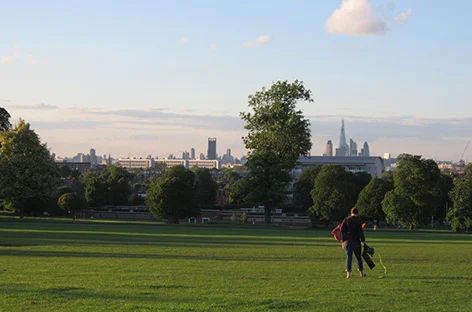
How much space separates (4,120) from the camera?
84.4 m

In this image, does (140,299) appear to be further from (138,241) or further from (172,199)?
(172,199)

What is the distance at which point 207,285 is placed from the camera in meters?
17.7

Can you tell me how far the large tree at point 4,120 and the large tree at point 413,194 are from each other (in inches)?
1798

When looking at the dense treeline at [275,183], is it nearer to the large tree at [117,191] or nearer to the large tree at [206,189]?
the large tree at [117,191]

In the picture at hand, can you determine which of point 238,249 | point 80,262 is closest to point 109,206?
point 238,249

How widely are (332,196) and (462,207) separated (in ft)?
53.1

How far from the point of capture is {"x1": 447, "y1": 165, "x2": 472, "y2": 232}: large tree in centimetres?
8862

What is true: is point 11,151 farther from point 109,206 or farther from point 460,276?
point 460,276

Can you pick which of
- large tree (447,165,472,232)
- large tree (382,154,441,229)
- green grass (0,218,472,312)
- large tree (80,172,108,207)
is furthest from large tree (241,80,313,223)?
large tree (80,172,108,207)

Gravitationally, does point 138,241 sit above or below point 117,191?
below

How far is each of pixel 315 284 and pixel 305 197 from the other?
110 meters

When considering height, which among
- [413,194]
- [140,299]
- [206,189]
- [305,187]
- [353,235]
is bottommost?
[140,299]

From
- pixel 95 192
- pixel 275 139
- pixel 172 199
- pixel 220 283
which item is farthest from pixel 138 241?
pixel 95 192

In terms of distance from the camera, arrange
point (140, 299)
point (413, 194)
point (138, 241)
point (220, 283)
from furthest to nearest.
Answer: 1. point (413, 194)
2. point (138, 241)
3. point (220, 283)
4. point (140, 299)
